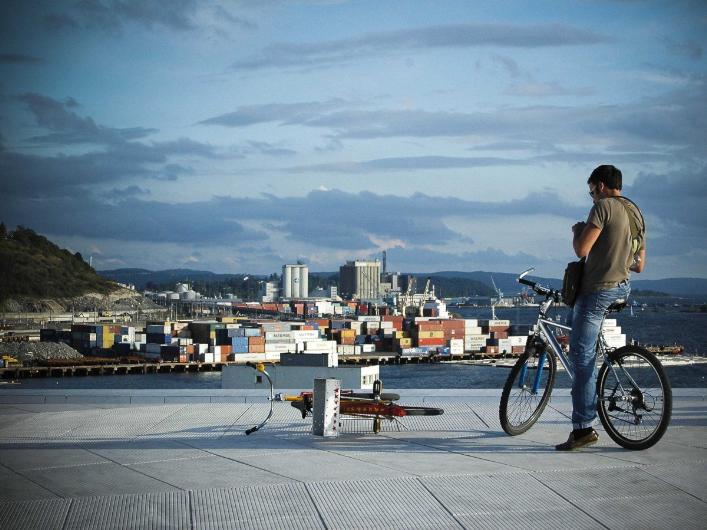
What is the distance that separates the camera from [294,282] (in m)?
142

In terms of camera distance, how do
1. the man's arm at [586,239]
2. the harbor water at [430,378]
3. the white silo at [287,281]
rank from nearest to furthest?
the man's arm at [586,239]
the harbor water at [430,378]
the white silo at [287,281]

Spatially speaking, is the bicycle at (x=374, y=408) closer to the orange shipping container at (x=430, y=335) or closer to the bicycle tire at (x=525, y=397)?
the bicycle tire at (x=525, y=397)

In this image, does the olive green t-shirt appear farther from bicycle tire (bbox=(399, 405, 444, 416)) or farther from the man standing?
bicycle tire (bbox=(399, 405, 444, 416))

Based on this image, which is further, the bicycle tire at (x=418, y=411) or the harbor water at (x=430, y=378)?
the harbor water at (x=430, y=378)

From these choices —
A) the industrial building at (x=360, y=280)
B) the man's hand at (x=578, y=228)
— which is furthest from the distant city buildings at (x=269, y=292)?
the man's hand at (x=578, y=228)

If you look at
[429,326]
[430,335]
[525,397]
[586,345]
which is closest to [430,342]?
[430,335]

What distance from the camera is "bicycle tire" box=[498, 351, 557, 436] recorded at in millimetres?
3436

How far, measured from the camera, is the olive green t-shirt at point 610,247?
313cm

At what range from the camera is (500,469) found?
2.82 m

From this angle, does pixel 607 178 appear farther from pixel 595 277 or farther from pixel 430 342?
pixel 430 342

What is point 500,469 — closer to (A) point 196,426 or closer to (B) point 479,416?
(B) point 479,416

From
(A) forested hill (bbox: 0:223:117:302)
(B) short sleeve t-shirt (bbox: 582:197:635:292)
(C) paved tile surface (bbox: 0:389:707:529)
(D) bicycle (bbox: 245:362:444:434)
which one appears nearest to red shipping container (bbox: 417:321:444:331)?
(A) forested hill (bbox: 0:223:117:302)

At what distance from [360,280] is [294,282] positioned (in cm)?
1031

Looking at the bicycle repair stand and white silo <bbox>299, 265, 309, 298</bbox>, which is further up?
white silo <bbox>299, 265, 309, 298</bbox>
